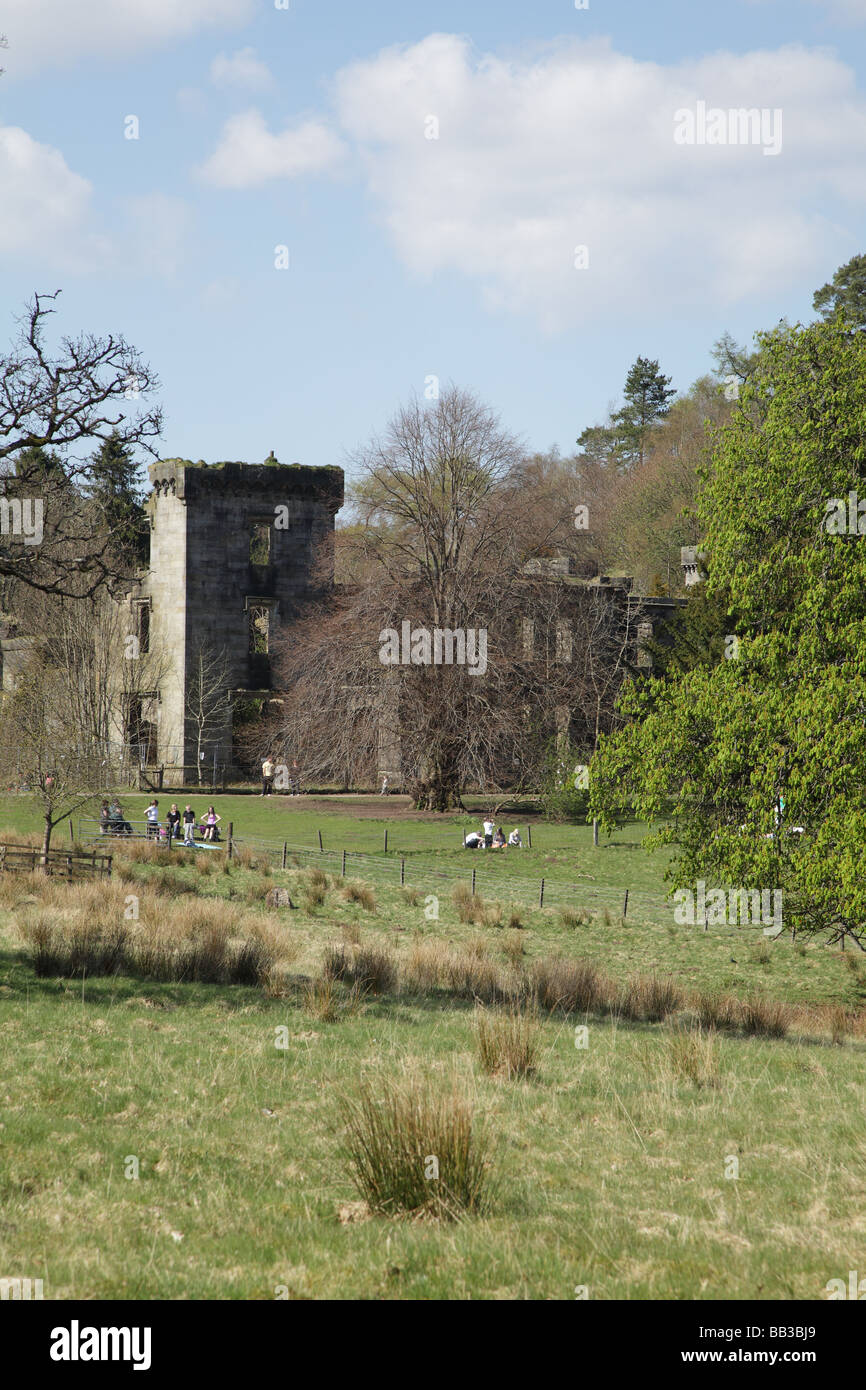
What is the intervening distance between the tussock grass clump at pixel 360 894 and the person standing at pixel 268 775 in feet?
68.9

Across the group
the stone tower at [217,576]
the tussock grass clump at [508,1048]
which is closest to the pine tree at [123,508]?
the stone tower at [217,576]

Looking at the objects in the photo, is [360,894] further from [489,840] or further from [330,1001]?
[330,1001]

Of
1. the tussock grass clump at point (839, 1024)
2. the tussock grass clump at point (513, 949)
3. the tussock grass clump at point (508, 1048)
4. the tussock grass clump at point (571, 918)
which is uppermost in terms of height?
the tussock grass clump at point (508, 1048)

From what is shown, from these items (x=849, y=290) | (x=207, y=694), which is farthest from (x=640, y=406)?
(x=207, y=694)

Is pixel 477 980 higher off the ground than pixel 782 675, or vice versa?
pixel 782 675

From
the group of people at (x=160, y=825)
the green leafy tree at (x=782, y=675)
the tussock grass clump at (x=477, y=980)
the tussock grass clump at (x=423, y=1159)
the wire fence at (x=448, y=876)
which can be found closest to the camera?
the tussock grass clump at (x=423, y=1159)

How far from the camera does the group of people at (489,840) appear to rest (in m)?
34.0

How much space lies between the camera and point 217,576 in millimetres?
52562

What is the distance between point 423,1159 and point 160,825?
27.4 meters

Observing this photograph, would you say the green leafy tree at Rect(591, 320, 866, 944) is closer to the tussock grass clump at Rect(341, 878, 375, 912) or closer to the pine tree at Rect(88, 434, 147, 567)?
the tussock grass clump at Rect(341, 878, 375, 912)

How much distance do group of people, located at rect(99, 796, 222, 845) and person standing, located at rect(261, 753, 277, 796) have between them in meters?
10.9

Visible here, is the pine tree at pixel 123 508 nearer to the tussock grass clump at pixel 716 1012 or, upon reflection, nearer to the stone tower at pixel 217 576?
the stone tower at pixel 217 576

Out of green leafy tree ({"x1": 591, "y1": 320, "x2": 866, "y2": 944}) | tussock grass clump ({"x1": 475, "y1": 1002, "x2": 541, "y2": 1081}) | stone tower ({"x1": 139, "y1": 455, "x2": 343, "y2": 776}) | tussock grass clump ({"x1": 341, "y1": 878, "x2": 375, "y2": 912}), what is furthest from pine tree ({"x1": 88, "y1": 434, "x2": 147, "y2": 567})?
tussock grass clump ({"x1": 475, "y1": 1002, "x2": 541, "y2": 1081})
